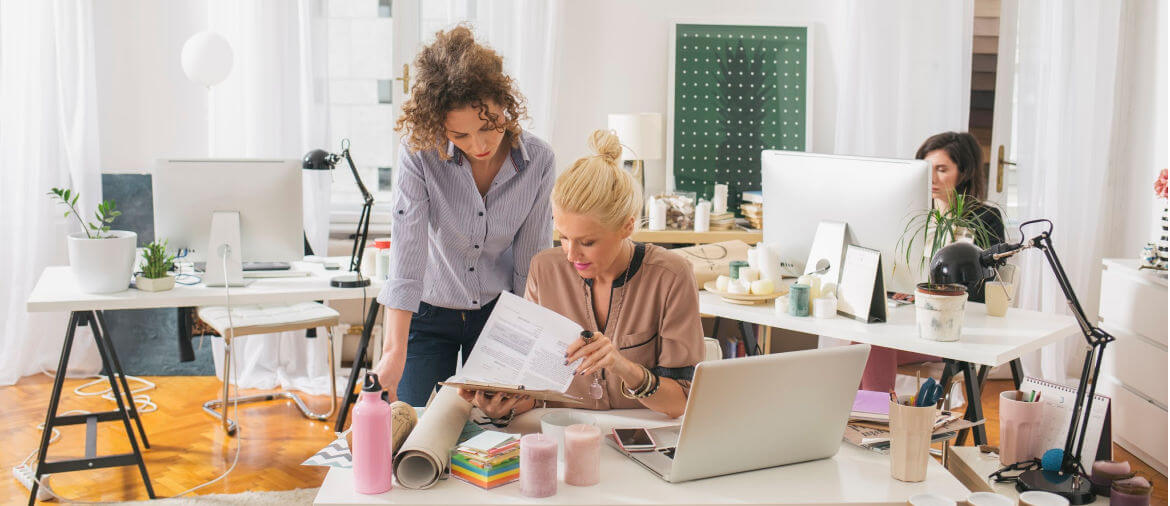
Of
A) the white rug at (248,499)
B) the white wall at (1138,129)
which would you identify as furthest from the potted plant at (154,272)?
the white wall at (1138,129)

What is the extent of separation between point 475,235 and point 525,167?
203mm

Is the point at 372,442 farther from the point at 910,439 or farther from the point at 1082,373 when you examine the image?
the point at 1082,373

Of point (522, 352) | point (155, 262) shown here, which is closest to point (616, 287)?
point (522, 352)

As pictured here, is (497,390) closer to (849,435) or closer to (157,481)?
(849,435)

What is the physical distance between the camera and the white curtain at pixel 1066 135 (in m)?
4.25

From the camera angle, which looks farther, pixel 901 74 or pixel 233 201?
pixel 901 74

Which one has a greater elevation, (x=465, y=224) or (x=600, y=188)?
(x=600, y=188)

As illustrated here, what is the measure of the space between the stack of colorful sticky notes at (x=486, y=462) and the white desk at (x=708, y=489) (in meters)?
0.02

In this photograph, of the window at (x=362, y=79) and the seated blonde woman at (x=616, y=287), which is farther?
the window at (x=362, y=79)

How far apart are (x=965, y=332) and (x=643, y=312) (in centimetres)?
106

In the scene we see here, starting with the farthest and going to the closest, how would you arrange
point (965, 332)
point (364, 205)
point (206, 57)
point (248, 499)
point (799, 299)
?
point (206, 57) < point (364, 205) < point (248, 499) < point (799, 299) < point (965, 332)

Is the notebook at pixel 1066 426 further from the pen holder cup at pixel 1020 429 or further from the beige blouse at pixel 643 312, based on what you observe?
the beige blouse at pixel 643 312

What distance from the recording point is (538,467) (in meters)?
1.50

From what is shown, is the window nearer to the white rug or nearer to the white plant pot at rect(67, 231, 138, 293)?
the white plant pot at rect(67, 231, 138, 293)
